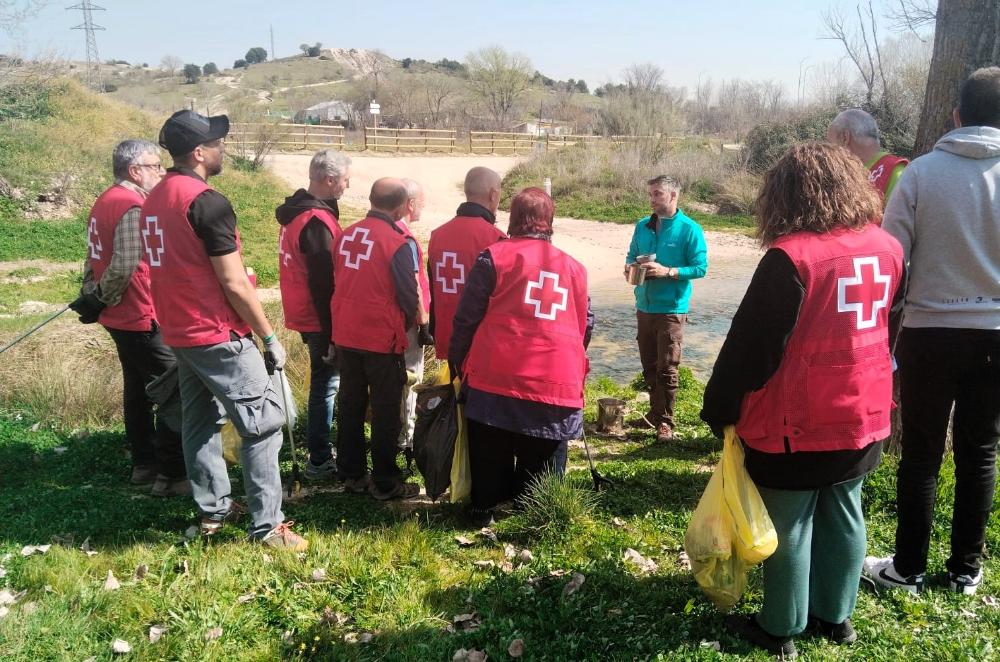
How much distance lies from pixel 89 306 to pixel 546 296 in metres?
3.00

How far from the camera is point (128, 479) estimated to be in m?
5.08

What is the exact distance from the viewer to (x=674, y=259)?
5852mm

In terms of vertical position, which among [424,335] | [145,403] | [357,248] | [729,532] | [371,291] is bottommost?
[145,403]

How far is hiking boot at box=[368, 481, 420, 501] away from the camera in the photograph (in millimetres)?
4680

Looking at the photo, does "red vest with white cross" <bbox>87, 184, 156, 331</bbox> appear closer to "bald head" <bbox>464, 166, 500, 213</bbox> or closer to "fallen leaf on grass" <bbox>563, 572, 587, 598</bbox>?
"bald head" <bbox>464, 166, 500, 213</bbox>

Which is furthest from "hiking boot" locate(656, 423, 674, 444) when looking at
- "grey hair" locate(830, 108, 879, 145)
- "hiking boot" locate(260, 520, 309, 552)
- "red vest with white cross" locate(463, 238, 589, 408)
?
"hiking boot" locate(260, 520, 309, 552)

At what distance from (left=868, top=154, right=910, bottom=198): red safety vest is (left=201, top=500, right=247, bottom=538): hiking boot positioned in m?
4.33

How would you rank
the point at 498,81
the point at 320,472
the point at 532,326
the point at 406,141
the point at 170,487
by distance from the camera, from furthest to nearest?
1. the point at 498,81
2. the point at 406,141
3. the point at 320,472
4. the point at 170,487
5. the point at 532,326

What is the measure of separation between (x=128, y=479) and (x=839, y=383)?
461 centimetres

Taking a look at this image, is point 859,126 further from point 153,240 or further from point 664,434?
point 153,240

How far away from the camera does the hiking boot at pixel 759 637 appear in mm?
2963

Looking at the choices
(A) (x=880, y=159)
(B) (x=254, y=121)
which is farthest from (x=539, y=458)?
(B) (x=254, y=121)

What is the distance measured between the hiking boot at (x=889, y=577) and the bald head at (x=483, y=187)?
301 cm

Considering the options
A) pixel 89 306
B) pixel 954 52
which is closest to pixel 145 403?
pixel 89 306
